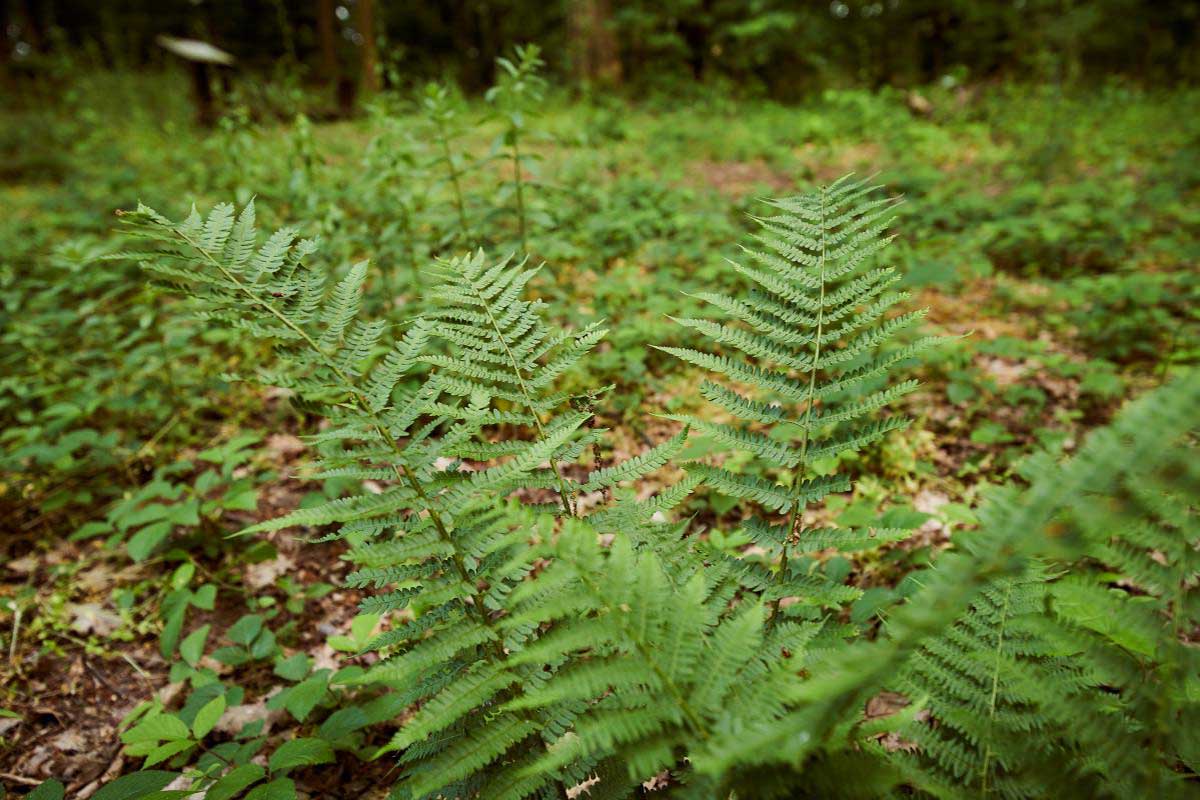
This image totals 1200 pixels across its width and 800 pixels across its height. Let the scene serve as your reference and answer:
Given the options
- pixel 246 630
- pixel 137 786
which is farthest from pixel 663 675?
pixel 246 630

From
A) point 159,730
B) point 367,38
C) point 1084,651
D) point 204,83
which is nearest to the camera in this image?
point 1084,651

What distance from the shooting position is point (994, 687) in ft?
3.70

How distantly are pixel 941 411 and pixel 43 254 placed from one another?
6.37m

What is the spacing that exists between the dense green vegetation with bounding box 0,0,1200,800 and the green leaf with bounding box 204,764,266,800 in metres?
0.01

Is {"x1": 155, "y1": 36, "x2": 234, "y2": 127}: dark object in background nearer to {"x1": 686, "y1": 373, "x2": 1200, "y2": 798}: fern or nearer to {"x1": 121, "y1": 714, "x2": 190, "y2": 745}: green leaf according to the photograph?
{"x1": 121, "y1": 714, "x2": 190, "y2": 745}: green leaf

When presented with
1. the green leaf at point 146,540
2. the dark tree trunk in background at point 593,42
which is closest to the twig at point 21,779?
the green leaf at point 146,540

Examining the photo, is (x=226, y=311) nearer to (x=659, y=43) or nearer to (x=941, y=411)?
(x=941, y=411)

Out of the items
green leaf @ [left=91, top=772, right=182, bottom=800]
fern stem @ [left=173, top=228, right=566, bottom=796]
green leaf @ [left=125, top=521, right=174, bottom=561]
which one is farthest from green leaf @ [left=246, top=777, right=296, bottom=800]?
green leaf @ [left=125, top=521, right=174, bottom=561]

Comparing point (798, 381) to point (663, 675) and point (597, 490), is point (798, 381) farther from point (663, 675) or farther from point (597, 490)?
point (663, 675)

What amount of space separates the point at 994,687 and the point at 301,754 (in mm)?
1562

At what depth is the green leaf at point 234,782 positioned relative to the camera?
4.54 ft

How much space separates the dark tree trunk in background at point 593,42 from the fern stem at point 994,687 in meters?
11.1

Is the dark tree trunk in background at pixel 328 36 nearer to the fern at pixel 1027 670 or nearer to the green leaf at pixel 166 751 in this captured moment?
the green leaf at pixel 166 751

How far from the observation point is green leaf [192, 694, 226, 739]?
5.40 ft
